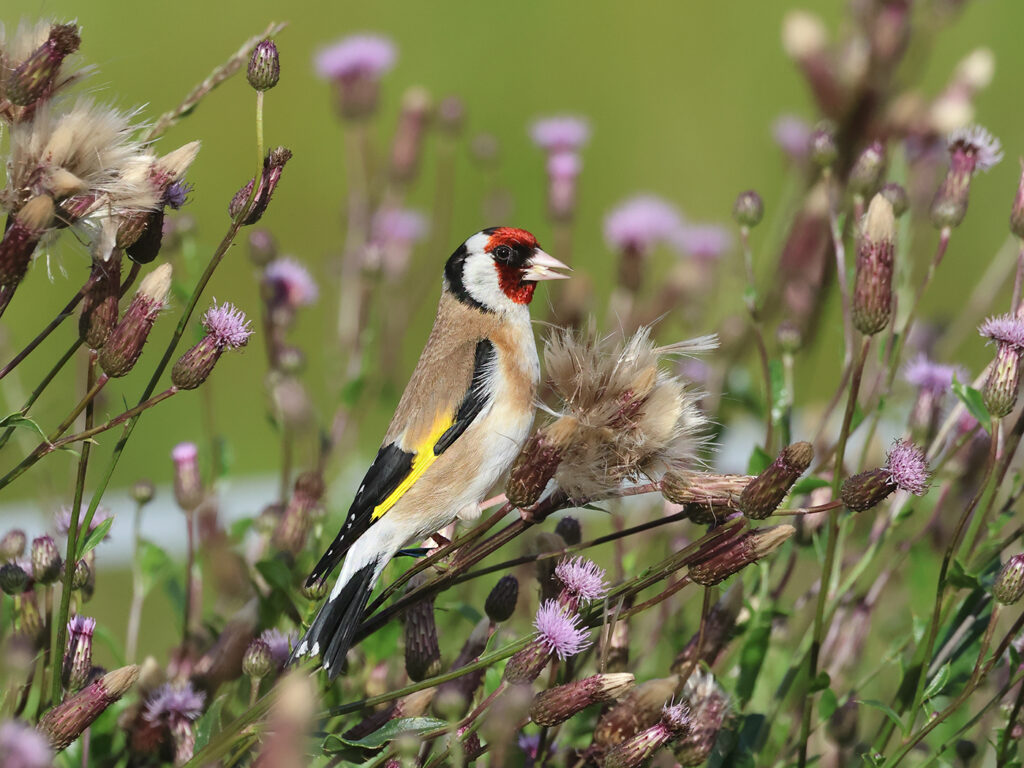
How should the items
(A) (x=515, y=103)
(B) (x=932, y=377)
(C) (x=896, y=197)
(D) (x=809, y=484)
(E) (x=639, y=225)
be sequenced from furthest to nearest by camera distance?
(A) (x=515, y=103), (E) (x=639, y=225), (B) (x=932, y=377), (C) (x=896, y=197), (D) (x=809, y=484)

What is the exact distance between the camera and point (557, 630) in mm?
1067

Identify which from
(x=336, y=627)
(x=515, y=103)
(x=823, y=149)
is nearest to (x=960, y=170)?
(x=823, y=149)

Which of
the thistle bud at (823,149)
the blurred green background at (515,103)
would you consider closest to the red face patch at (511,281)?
the thistle bud at (823,149)

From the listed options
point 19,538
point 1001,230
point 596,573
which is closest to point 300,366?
point 19,538

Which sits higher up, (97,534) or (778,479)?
(97,534)

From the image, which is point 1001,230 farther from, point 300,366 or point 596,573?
point 596,573

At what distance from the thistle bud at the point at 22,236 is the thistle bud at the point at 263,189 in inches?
5.8

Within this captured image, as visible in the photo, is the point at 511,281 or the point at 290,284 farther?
the point at 290,284

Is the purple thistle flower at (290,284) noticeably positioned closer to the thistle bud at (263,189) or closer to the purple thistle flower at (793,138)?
the thistle bud at (263,189)

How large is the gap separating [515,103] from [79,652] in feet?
11.5

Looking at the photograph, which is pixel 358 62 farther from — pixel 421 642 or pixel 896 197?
pixel 421 642

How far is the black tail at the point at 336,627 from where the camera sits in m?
1.11

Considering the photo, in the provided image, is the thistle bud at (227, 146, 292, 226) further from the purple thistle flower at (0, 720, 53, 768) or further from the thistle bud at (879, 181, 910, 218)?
the thistle bud at (879, 181, 910, 218)

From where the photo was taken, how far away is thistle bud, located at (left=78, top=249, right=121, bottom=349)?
109 cm
